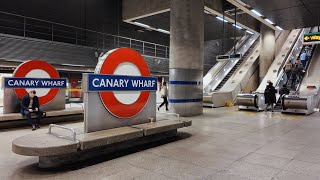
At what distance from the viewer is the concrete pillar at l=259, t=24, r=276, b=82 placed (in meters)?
17.9

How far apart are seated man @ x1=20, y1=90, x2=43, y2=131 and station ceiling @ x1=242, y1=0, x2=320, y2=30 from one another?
32.1 feet

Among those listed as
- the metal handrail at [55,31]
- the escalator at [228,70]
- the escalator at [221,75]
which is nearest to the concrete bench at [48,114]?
the metal handrail at [55,31]

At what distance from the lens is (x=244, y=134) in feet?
21.4

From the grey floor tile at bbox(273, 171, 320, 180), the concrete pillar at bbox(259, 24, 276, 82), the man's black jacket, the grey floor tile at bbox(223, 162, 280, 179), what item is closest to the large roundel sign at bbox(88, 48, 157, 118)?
the grey floor tile at bbox(223, 162, 280, 179)

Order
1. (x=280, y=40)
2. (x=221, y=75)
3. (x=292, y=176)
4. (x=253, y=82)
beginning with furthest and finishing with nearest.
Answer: (x=280, y=40), (x=253, y=82), (x=221, y=75), (x=292, y=176)

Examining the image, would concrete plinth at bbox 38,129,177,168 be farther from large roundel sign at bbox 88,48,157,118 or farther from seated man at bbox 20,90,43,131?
seated man at bbox 20,90,43,131

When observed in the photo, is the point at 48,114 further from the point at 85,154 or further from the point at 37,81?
the point at 85,154

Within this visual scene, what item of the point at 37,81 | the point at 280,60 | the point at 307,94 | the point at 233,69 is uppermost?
the point at 280,60

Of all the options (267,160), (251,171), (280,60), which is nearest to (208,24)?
(280,60)

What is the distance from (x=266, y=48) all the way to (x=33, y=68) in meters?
15.8

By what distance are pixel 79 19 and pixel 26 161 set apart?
41.5 ft

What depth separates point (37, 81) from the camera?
8055mm

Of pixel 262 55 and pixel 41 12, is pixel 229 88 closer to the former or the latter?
pixel 262 55

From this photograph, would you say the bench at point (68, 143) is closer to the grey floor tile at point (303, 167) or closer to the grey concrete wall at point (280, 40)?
the grey floor tile at point (303, 167)
